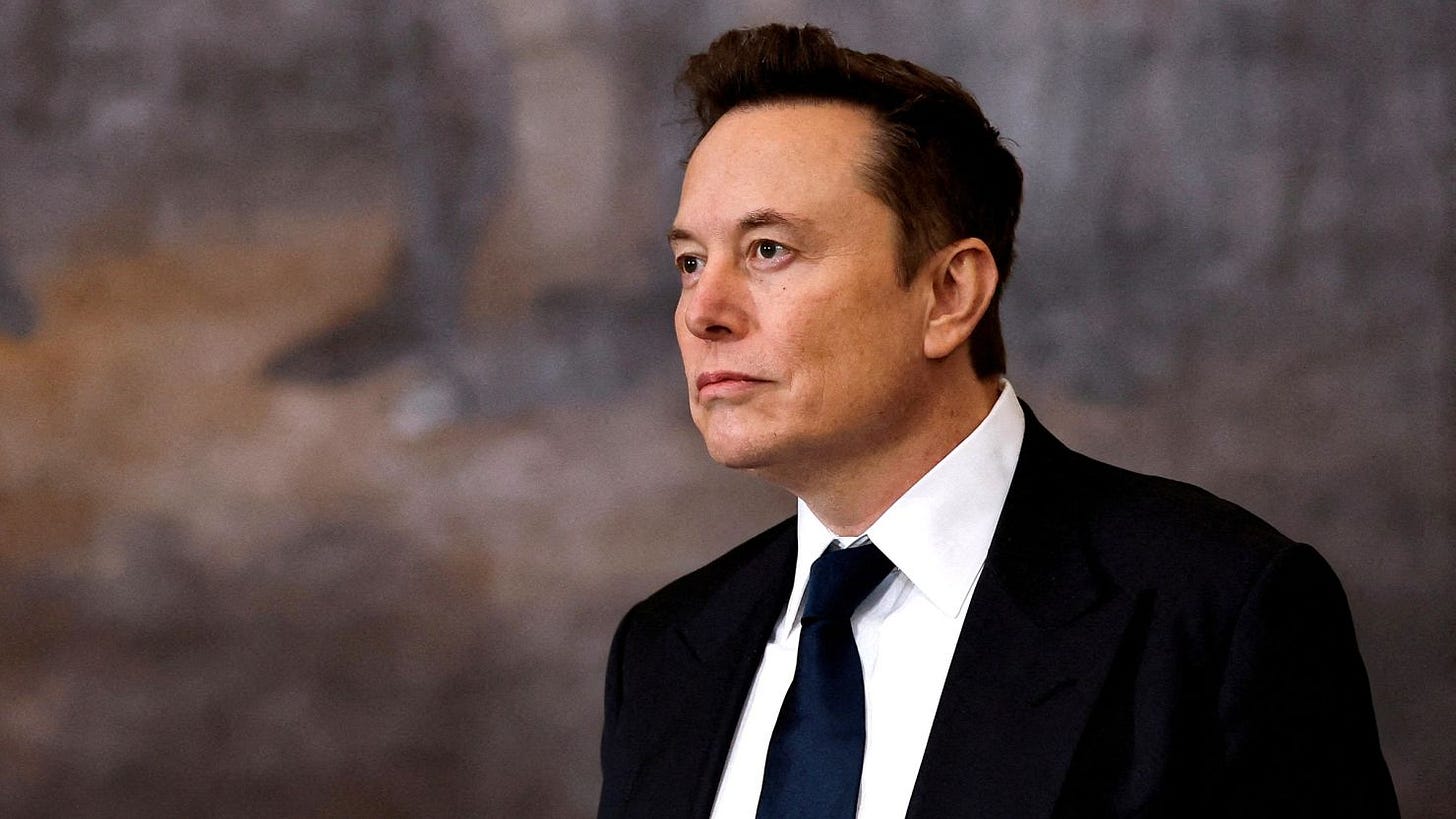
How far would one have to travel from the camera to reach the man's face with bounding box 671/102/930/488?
7.25 ft

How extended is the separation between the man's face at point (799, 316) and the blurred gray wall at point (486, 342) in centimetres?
149

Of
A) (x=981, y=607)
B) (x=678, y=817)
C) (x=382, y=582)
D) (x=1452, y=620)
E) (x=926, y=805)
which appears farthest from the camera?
(x=382, y=582)

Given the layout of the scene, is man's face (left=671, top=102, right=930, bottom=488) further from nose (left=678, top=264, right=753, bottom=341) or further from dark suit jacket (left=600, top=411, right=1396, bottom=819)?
dark suit jacket (left=600, top=411, right=1396, bottom=819)

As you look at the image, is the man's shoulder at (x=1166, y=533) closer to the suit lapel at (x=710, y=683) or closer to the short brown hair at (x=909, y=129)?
the short brown hair at (x=909, y=129)

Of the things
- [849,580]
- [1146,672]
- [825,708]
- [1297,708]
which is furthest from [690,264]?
[1297,708]

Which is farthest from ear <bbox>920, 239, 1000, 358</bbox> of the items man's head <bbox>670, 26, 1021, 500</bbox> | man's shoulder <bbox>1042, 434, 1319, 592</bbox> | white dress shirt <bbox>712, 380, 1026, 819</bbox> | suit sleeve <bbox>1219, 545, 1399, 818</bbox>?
suit sleeve <bbox>1219, 545, 1399, 818</bbox>

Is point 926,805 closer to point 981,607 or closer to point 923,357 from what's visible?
point 981,607

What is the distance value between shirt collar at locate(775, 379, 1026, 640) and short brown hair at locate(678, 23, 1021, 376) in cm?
15

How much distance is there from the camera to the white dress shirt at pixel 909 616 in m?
2.10

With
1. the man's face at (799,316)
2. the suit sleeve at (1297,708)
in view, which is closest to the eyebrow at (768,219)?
the man's face at (799,316)

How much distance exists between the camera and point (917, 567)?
217 centimetres

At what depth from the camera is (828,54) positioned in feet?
7.78

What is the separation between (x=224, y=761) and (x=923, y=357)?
6.90 feet

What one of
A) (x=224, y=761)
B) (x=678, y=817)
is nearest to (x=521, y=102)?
(x=224, y=761)
